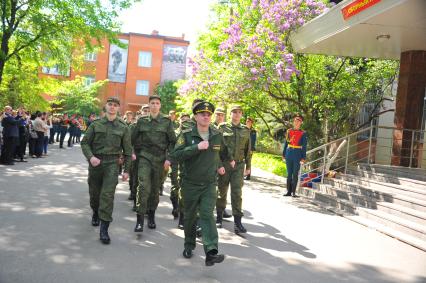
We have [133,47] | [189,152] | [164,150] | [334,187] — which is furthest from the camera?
[133,47]

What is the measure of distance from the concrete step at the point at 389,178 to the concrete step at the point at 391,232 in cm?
159

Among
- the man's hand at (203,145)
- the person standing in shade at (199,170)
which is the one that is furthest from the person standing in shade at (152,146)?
the man's hand at (203,145)

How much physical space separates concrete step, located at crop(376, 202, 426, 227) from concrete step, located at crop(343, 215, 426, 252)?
423 mm

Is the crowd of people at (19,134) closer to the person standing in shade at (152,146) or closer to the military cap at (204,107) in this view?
the person standing in shade at (152,146)

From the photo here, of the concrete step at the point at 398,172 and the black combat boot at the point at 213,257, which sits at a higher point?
the concrete step at the point at 398,172

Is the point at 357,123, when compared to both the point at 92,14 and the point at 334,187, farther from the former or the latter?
the point at 92,14

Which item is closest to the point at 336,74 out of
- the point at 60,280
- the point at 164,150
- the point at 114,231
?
the point at 164,150

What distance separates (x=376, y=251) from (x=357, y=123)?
43.3ft

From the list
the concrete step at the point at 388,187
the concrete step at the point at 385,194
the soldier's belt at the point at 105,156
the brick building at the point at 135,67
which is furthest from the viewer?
the brick building at the point at 135,67

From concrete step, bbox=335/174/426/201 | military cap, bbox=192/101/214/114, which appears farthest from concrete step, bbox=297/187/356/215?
military cap, bbox=192/101/214/114

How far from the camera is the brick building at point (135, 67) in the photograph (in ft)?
156

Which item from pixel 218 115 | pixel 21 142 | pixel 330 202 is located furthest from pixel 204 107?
pixel 21 142

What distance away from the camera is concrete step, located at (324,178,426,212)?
332 inches

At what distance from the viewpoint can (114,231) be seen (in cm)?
638
